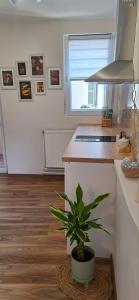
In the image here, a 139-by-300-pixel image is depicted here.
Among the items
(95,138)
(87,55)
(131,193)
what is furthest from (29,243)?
(87,55)

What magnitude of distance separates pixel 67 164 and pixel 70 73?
196 centimetres

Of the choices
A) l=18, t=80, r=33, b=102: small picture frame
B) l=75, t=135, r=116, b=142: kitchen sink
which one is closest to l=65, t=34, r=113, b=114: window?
l=18, t=80, r=33, b=102: small picture frame

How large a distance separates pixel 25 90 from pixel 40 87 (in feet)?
0.77

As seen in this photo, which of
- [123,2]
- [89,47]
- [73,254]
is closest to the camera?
[123,2]

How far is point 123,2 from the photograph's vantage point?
5.31ft

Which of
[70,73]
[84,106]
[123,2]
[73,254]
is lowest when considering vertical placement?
[73,254]

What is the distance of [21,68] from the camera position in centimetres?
331

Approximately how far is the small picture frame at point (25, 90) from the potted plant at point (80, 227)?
2.16m

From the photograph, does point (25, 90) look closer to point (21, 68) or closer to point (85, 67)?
point (21, 68)

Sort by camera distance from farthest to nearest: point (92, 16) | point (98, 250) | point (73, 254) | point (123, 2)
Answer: point (92, 16) → point (98, 250) → point (73, 254) → point (123, 2)

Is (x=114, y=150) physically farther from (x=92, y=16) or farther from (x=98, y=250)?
(x=92, y=16)

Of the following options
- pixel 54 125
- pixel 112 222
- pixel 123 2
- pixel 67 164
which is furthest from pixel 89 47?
pixel 112 222

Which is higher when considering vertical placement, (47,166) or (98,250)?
(47,166)

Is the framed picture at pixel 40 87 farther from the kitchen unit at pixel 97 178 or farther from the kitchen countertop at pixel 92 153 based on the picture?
the kitchen unit at pixel 97 178
